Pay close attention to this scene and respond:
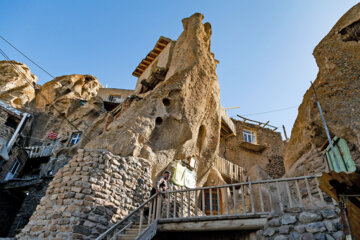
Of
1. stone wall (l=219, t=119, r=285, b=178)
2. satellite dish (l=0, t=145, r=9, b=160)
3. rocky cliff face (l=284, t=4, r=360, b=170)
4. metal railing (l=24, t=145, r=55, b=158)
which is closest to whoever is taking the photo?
rocky cliff face (l=284, t=4, r=360, b=170)

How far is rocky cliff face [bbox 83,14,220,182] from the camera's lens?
9.30 m

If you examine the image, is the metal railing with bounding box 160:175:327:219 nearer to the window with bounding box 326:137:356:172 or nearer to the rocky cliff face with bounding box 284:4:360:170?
the window with bounding box 326:137:356:172

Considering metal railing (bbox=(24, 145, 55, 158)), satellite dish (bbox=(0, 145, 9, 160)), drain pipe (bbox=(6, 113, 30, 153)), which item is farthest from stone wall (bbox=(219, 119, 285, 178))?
drain pipe (bbox=(6, 113, 30, 153))

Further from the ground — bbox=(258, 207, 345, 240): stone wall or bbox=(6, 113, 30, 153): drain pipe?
bbox=(6, 113, 30, 153): drain pipe

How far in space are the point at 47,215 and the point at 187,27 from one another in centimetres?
1219

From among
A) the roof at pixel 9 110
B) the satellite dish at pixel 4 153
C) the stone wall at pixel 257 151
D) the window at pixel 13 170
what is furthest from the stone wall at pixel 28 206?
the stone wall at pixel 257 151

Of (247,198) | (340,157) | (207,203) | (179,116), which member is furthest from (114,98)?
(340,157)

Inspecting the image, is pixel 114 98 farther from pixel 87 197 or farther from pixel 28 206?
pixel 87 197

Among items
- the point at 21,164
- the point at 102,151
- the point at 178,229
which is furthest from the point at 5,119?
the point at 178,229

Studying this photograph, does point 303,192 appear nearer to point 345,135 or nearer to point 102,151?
point 345,135

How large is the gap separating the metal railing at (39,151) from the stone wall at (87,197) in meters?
15.2

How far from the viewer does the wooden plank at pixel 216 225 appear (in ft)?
18.5

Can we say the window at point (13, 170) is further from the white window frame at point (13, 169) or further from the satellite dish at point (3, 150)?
→ the satellite dish at point (3, 150)

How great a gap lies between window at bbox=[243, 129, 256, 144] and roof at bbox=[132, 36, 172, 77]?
10.3 m
